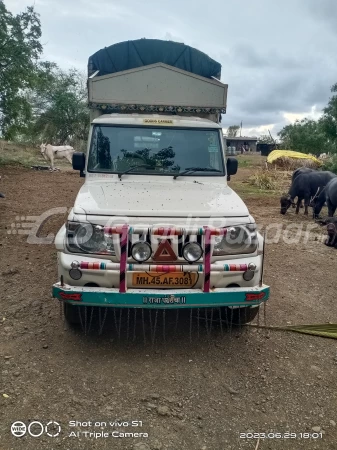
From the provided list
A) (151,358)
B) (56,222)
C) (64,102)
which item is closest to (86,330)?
(151,358)

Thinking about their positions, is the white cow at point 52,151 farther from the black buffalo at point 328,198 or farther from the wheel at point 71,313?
the wheel at point 71,313

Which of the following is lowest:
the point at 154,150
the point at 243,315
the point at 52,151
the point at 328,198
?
the point at 243,315

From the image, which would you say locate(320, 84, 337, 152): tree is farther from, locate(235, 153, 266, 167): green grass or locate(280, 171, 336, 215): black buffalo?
locate(280, 171, 336, 215): black buffalo

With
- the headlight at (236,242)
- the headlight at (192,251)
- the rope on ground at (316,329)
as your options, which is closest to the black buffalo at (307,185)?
the rope on ground at (316,329)

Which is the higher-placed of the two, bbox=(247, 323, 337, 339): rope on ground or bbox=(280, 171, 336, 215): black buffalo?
bbox=(280, 171, 336, 215): black buffalo

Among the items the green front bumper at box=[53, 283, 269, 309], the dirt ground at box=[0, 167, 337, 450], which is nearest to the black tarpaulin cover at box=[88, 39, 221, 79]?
the dirt ground at box=[0, 167, 337, 450]

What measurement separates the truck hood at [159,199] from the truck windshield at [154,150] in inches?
8.6

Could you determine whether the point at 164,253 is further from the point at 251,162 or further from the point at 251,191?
the point at 251,162

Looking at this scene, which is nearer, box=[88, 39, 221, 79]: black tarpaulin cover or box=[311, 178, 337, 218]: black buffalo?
box=[88, 39, 221, 79]: black tarpaulin cover

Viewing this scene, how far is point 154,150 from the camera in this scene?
482 cm

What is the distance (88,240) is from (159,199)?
2.73 ft

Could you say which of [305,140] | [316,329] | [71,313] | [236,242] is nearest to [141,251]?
[236,242]

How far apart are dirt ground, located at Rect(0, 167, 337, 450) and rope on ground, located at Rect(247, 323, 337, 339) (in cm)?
6

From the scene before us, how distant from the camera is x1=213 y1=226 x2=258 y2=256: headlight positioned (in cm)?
354
